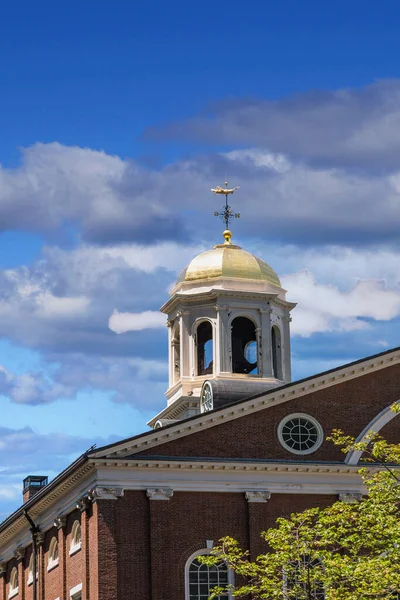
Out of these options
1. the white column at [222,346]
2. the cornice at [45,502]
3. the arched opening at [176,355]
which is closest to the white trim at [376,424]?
the cornice at [45,502]

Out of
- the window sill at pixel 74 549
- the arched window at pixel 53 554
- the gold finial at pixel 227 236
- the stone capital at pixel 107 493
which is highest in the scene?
the gold finial at pixel 227 236

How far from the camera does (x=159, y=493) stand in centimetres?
4816

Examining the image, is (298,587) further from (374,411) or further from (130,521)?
(374,411)

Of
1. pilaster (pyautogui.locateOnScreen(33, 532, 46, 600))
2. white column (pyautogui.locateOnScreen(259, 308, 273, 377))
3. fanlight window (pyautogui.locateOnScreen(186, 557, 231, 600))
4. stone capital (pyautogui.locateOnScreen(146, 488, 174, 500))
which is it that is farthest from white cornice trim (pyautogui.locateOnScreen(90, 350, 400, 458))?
white column (pyautogui.locateOnScreen(259, 308, 273, 377))

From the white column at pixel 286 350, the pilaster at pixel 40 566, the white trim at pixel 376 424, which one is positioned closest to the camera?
the white trim at pixel 376 424

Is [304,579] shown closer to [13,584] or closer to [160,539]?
[160,539]

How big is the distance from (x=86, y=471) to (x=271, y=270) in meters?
18.7

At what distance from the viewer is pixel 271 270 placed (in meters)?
64.6

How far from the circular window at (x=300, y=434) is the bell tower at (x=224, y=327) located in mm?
8605

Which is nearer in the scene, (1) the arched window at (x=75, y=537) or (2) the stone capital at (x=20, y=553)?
(1) the arched window at (x=75, y=537)

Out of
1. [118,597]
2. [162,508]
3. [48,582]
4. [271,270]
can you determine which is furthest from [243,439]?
[271,270]

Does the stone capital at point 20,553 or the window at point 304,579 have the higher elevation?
the stone capital at point 20,553

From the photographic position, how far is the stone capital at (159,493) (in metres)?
48.0

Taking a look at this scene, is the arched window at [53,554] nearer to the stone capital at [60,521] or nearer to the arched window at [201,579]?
the stone capital at [60,521]
